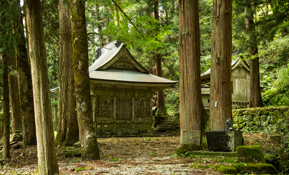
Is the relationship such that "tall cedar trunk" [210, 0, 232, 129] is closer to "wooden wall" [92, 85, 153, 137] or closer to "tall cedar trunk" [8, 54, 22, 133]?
"wooden wall" [92, 85, 153, 137]

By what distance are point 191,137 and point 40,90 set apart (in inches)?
215

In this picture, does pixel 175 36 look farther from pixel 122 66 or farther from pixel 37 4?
pixel 37 4

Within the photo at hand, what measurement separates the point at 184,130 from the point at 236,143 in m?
1.77

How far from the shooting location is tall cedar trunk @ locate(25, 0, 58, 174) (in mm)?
4402

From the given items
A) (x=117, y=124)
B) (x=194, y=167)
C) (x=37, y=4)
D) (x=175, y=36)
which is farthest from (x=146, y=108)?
(x=37, y=4)

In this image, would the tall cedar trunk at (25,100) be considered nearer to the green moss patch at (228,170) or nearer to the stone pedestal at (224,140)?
the stone pedestal at (224,140)

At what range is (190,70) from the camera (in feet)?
29.0

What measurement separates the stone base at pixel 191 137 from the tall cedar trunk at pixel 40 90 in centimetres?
491

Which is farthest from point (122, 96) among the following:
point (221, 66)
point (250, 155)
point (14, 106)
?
point (250, 155)

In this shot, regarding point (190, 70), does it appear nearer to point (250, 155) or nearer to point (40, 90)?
point (250, 155)

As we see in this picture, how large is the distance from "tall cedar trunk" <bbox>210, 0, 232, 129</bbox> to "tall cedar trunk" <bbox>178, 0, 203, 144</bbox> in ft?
1.71

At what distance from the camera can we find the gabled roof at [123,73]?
1519 centimetres

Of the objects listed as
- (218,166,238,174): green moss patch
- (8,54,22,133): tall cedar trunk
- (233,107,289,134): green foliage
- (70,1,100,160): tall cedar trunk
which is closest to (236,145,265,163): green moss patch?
(218,166,238,174): green moss patch

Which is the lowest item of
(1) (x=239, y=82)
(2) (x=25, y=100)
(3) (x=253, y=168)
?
(3) (x=253, y=168)
